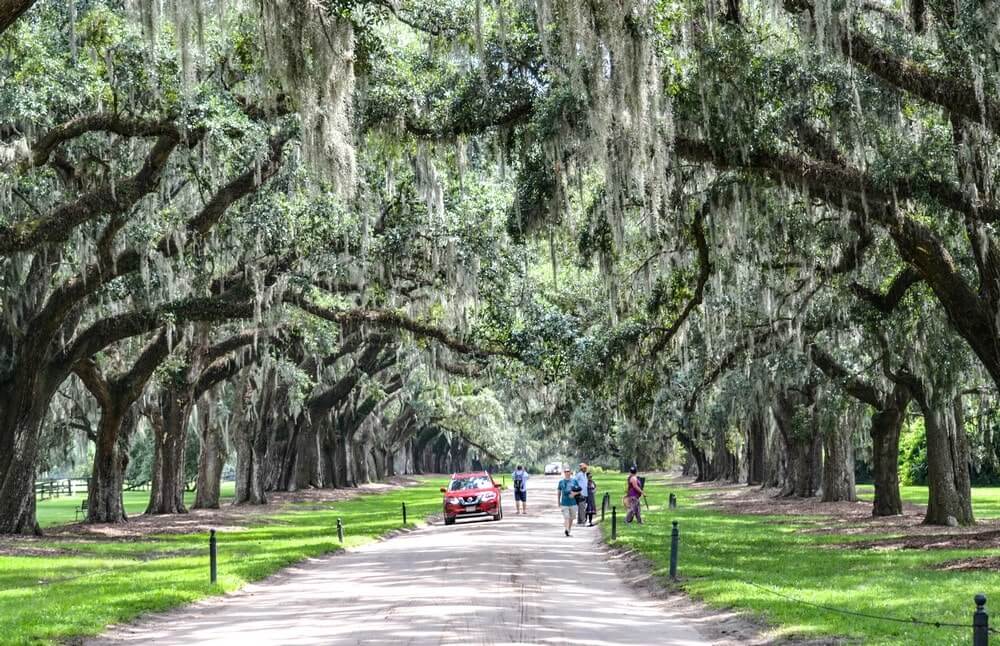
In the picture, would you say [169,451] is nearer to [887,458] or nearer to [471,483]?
[471,483]

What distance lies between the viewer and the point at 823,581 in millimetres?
15906

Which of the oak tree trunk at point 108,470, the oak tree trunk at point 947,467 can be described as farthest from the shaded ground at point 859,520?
the oak tree trunk at point 108,470

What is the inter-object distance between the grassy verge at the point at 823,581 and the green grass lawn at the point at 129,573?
626 cm

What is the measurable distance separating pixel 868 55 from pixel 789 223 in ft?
24.2

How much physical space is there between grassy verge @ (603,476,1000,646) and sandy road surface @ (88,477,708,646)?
105cm

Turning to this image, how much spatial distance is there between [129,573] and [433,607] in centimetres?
727

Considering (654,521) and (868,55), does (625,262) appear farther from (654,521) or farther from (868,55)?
(868,55)

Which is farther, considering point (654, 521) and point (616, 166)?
point (654, 521)

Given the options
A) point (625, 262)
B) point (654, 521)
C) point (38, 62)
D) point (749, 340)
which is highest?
point (38, 62)

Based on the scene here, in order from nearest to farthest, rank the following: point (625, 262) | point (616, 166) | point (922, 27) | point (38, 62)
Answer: point (922, 27)
point (616, 166)
point (38, 62)
point (625, 262)

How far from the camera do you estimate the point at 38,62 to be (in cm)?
1808

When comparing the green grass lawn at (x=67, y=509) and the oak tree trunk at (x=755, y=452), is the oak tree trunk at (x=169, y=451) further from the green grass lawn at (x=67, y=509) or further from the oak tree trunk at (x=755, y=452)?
the oak tree trunk at (x=755, y=452)

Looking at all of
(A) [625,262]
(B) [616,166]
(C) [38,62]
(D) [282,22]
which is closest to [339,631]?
(D) [282,22]

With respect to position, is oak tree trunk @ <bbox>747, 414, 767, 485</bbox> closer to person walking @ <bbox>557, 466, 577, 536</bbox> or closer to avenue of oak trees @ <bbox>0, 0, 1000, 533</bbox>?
avenue of oak trees @ <bbox>0, 0, 1000, 533</bbox>
